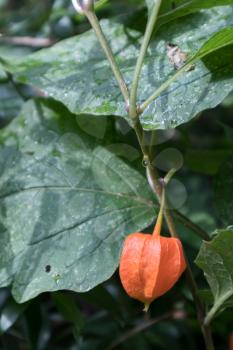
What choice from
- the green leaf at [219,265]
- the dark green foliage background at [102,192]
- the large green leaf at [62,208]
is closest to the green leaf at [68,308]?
the dark green foliage background at [102,192]

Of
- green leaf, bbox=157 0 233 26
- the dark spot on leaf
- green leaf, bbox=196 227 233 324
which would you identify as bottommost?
green leaf, bbox=196 227 233 324

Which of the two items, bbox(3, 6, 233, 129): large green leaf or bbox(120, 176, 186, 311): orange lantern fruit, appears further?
bbox(3, 6, 233, 129): large green leaf

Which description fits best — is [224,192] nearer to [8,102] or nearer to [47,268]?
[47,268]

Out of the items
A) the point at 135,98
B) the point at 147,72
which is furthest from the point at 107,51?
the point at 147,72

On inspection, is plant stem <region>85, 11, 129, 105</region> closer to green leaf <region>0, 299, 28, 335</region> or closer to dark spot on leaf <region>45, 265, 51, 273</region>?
dark spot on leaf <region>45, 265, 51, 273</region>

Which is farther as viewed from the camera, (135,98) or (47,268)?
(47,268)

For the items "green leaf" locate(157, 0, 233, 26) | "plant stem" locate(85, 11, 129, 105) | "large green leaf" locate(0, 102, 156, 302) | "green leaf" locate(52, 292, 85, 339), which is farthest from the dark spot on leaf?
"green leaf" locate(157, 0, 233, 26)

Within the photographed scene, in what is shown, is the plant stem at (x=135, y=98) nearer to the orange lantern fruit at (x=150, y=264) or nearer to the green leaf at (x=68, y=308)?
the orange lantern fruit at (x=150, y=264)
